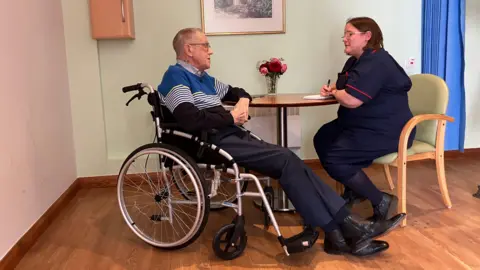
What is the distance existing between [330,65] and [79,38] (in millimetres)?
1906

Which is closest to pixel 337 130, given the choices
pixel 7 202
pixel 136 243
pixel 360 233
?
pixel 360 233

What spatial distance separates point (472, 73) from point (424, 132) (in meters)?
1.49

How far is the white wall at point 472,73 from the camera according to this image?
3.64 metres

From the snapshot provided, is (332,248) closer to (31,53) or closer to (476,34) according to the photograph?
(31,53)

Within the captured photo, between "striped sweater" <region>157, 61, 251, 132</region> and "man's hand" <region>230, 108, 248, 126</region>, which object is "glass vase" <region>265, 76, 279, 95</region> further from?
"man's hand" <region>230, 108, 248, 126</region>

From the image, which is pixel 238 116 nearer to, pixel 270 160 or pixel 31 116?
pixel 270 160

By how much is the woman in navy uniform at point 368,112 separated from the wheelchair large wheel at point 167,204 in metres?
0.79

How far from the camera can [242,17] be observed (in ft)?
11.2

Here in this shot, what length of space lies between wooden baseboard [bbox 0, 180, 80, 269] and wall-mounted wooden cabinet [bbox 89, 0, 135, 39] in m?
1.11

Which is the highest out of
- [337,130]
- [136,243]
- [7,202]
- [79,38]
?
[79,38]

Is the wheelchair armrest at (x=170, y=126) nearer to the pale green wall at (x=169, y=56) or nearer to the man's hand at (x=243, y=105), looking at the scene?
the man's hand at (x=243, y=105)

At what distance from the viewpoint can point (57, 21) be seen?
121 inches

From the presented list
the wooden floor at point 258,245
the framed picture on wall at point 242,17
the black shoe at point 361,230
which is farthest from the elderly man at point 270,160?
the framed picture on wall at point 242,17

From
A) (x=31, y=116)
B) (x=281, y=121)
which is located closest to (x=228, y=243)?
(x=281, y=121)
